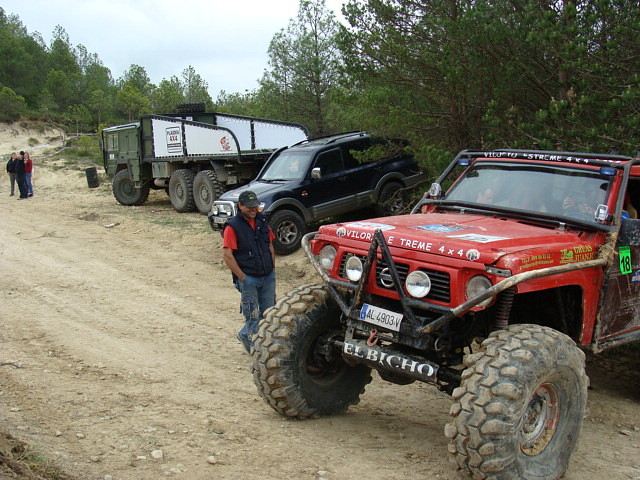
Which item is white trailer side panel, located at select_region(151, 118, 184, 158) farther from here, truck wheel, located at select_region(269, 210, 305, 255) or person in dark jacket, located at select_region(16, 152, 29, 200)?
person in dark jacket, located at select_region(16, 152, 29, 200)

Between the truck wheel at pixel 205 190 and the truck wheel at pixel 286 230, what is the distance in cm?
414

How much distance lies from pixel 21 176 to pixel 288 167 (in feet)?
41.3

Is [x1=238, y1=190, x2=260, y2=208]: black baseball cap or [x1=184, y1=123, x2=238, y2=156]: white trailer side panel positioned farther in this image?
[x1=184, y1=123, x2=238, y2=156]: white trailer side panel

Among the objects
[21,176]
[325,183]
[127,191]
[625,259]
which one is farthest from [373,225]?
[21,176]

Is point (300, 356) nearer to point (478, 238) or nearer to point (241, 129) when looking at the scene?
point (478, 238)

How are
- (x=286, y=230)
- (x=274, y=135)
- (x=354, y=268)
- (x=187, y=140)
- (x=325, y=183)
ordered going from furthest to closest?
(x=274, y=135)
(x=187, y=140)
(x=325, y=183)
(x=286, y=230)
(x=354, y=268)

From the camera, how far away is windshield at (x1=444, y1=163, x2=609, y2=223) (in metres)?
4.87

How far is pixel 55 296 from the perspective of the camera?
8.77 metres

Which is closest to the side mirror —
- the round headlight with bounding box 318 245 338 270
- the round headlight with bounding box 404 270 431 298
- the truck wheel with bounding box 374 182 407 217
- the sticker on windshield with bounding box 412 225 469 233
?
the sticker on windshield with bounding box 412 225 469 233

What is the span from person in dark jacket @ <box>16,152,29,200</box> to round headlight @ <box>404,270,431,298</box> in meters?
19.8

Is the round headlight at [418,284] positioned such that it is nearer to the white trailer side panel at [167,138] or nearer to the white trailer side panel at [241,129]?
the white trailer side panel at [241,129]

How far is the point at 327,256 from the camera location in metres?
4.70

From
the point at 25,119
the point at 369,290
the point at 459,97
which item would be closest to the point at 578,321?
the point at 369,290

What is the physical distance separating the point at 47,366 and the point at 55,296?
3028 millimetres
